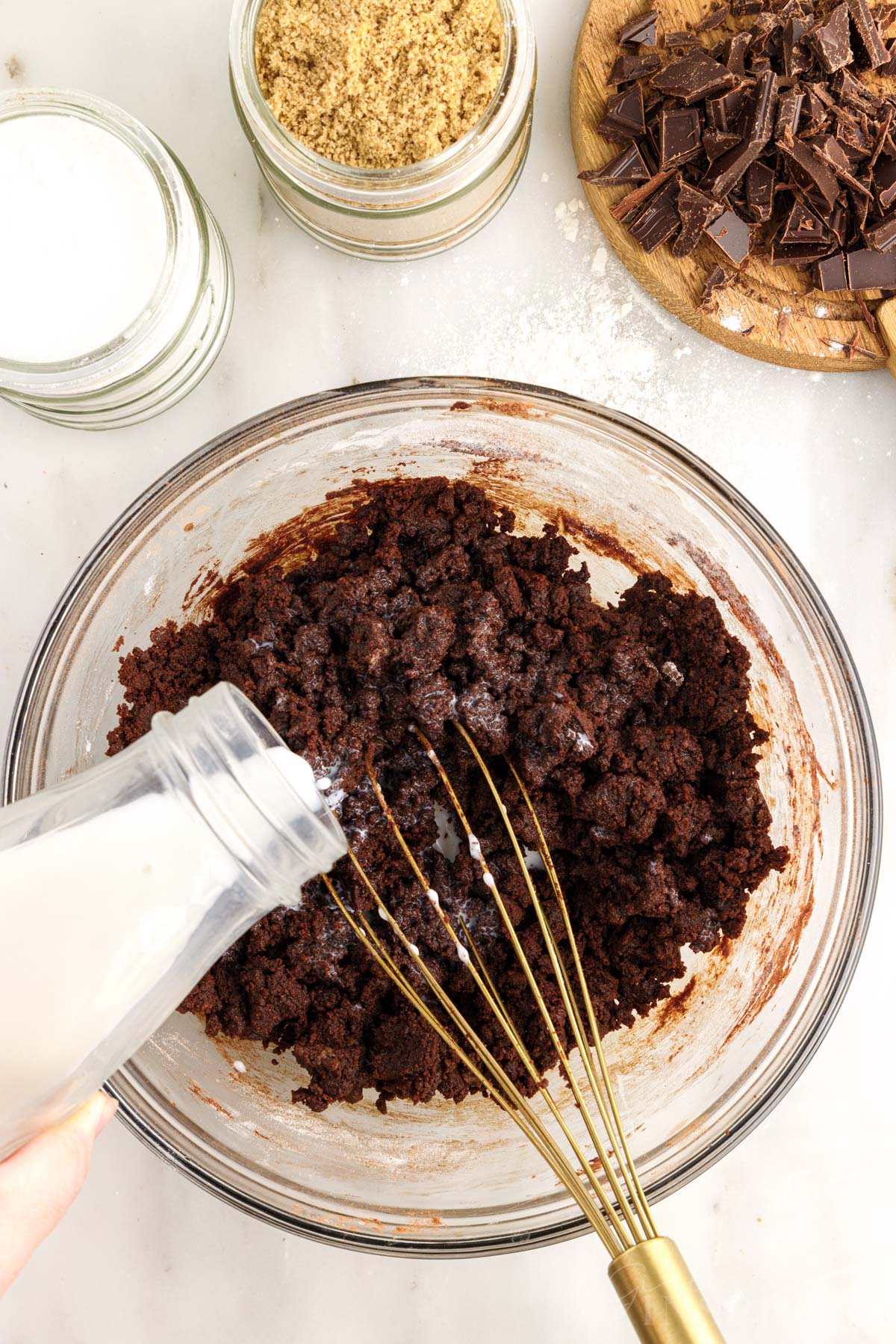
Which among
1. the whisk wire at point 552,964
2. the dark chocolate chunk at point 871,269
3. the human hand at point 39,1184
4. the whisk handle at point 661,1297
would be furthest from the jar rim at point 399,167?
the whisk handle at point 661,1297

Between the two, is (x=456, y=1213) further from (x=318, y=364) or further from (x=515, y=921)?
(x=318, y=364)

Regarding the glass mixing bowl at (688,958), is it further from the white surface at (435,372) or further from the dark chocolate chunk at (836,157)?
the dark chocolate chunk at (836,157)

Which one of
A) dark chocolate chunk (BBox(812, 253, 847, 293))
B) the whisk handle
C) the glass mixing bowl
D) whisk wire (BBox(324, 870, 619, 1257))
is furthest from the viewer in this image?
dark chocolate chunk (BBox(812, 253, 847, 293))

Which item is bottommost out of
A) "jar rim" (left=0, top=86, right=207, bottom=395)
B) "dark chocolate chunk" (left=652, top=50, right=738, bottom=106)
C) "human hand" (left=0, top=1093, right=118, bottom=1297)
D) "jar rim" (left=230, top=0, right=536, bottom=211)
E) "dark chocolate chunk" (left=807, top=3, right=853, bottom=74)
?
"human hand" (left=0, top=1093, right=118, bottom=1297)

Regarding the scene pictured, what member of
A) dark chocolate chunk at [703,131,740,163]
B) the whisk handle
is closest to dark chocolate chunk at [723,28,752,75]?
dark chocolate chunk at [703,131,740,163]

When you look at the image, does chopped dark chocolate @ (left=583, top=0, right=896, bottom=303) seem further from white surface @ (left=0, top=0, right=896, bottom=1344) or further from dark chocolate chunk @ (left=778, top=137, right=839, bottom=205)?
white surface @ (left=0, top=0, right=896, bottom=1344)
